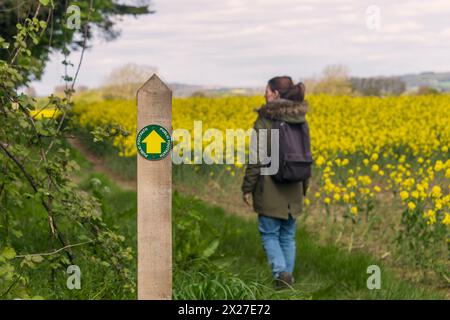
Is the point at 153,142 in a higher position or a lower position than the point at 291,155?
higher

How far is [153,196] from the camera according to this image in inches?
129

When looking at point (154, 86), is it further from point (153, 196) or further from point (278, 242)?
point (278, 242)

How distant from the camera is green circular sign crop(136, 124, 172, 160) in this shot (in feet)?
10.6

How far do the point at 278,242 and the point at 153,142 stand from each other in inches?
104

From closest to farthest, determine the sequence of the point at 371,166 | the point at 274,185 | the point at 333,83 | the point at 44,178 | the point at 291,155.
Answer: the point at 44,178 < the point at 291,155 < the point at 274,185 < the point at 371,166 < the point at 333,83

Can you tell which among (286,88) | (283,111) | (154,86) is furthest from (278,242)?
(154,86)

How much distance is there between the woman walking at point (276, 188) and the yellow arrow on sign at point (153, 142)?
2219 millimetres

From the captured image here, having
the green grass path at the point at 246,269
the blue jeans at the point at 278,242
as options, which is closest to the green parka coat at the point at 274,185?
the blue jeans at the point at 278,242

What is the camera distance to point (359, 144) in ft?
37.6

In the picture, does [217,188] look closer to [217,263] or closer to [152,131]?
[217,263]

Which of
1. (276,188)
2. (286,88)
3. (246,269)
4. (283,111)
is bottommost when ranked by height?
(246,269)

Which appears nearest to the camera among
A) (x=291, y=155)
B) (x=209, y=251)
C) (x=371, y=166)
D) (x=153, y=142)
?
(x=153, y=142)
